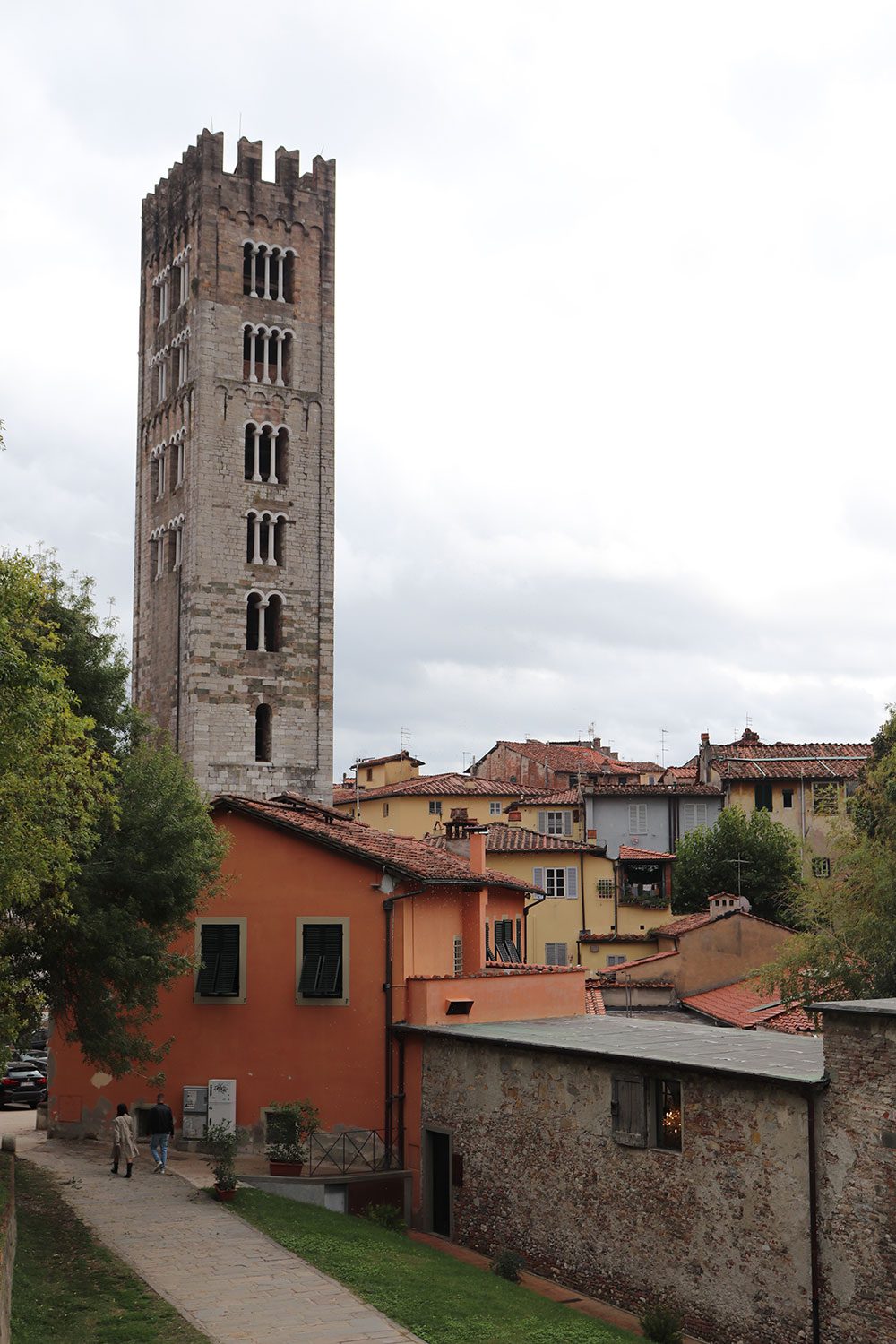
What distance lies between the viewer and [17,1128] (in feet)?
100

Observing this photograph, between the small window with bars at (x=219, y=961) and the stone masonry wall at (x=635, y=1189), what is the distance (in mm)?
4413

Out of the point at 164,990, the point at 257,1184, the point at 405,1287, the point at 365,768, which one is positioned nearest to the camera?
the point at 405,1287

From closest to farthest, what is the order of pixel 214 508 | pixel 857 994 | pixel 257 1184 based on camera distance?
1. pixel 257 1184
2. pixel 857 994
3. pixel 214 508

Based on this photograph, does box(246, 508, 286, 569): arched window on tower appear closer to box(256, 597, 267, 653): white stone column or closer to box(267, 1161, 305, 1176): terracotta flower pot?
box(256, 597, 267, 653): white stone column

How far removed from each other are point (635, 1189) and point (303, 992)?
8822 millimetres

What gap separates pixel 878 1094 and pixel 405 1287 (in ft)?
24.3

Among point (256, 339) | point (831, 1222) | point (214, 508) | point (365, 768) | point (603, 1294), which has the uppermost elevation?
point (256, 339)

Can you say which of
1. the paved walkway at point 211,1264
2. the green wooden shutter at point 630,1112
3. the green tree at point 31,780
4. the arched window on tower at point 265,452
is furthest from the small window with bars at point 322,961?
the arched window on tower at point 265,452

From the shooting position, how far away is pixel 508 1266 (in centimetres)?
2220

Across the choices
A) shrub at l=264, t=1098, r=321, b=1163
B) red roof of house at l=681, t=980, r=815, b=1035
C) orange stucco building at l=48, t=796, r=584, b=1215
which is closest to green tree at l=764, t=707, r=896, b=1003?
red roof of house at l=681, t=980, r=815, b=1035

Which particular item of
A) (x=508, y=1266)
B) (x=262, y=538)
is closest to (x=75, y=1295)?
(x=508, y=1266)

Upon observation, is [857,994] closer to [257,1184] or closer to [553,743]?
[257,1184]

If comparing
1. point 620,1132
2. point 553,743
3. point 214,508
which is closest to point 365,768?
point 553,743

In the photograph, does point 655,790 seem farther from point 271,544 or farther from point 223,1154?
point 223,1154
